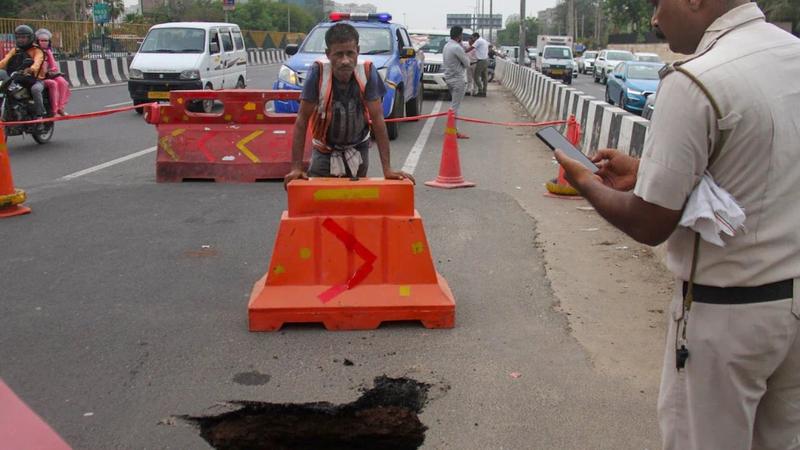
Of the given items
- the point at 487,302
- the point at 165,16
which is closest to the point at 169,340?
the point at 487,302

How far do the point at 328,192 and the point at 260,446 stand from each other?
175 cm

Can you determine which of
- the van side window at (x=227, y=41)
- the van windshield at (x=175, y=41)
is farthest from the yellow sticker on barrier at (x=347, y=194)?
the van side window at (x=227, y=41)

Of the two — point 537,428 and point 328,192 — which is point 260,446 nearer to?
point 537,428

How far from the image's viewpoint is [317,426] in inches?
154

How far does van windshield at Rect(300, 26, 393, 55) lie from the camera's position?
14828 mm

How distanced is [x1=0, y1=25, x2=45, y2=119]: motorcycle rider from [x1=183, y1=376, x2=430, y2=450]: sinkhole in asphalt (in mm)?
10344

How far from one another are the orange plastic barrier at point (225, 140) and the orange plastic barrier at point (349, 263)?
16.5ft

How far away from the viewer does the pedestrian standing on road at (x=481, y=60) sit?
77.8 ft

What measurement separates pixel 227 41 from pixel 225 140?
35.8ft

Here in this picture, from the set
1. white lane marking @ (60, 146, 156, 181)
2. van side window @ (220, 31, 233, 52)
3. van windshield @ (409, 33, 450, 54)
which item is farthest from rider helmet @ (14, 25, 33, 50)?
van windshield @ (409, 33, 450, 54)

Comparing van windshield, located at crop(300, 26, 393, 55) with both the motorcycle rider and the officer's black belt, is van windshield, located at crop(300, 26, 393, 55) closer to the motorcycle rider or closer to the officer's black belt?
the motorcycle rider

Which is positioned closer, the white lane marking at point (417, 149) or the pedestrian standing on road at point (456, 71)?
the white lane marking at point (417, 149)

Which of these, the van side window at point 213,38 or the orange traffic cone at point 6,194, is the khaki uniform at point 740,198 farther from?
the van side window at point 213,38

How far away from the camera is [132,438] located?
3637 mm
